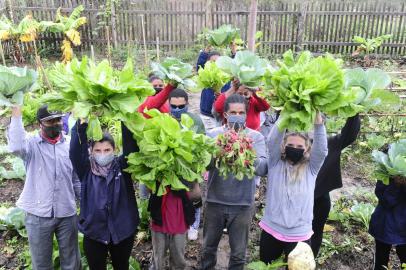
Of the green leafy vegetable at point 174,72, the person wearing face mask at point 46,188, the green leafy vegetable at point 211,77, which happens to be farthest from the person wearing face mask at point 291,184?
the person wearing face mask at point 46,188

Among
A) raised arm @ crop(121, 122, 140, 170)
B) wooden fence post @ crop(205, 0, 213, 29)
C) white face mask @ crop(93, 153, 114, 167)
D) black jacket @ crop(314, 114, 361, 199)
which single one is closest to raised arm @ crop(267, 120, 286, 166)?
black jacket @ crop(314, 114, 361, 199)

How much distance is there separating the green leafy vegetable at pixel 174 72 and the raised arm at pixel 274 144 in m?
1.07

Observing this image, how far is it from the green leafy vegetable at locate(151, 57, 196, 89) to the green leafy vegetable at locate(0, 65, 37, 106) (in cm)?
127

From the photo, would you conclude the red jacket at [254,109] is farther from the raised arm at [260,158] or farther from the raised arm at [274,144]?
the raised arm at [274,144]

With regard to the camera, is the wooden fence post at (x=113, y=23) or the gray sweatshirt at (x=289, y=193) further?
the wooden fence post at (x=113, y=23)

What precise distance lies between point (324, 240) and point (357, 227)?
725 millimetres

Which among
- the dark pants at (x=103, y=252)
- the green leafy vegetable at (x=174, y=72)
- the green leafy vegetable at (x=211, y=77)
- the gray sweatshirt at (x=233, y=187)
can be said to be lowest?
the dark pants at (x=103, y=252)

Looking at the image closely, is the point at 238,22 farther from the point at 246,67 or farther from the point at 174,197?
the point at 174,197

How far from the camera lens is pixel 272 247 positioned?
13.0 ft

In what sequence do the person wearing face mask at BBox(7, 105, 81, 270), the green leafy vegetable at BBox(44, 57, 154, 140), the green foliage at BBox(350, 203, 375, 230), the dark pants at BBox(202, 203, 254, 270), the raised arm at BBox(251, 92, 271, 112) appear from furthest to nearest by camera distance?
the green foliage at BBox(350, 203, 375, 230)
the raised arm at BBox(251, 92, 271, 112)
the dark pants at BBox(202, 203, 254, 270)
the person wearing face mask at BBox(7, 105, 81, 270)
the green leafy vegetable at BBox(44, 57, 154, 140)

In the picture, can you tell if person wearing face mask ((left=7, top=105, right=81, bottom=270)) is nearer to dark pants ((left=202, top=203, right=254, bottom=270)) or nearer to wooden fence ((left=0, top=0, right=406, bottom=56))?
dark pants ((left=202, top=203, right=254, bottom=270))

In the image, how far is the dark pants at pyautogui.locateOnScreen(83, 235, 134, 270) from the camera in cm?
385

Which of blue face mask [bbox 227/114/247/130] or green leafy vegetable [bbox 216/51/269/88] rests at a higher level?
green leafy vegetable [bbox 216/51/269/88]

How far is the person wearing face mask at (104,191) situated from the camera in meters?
3.71
